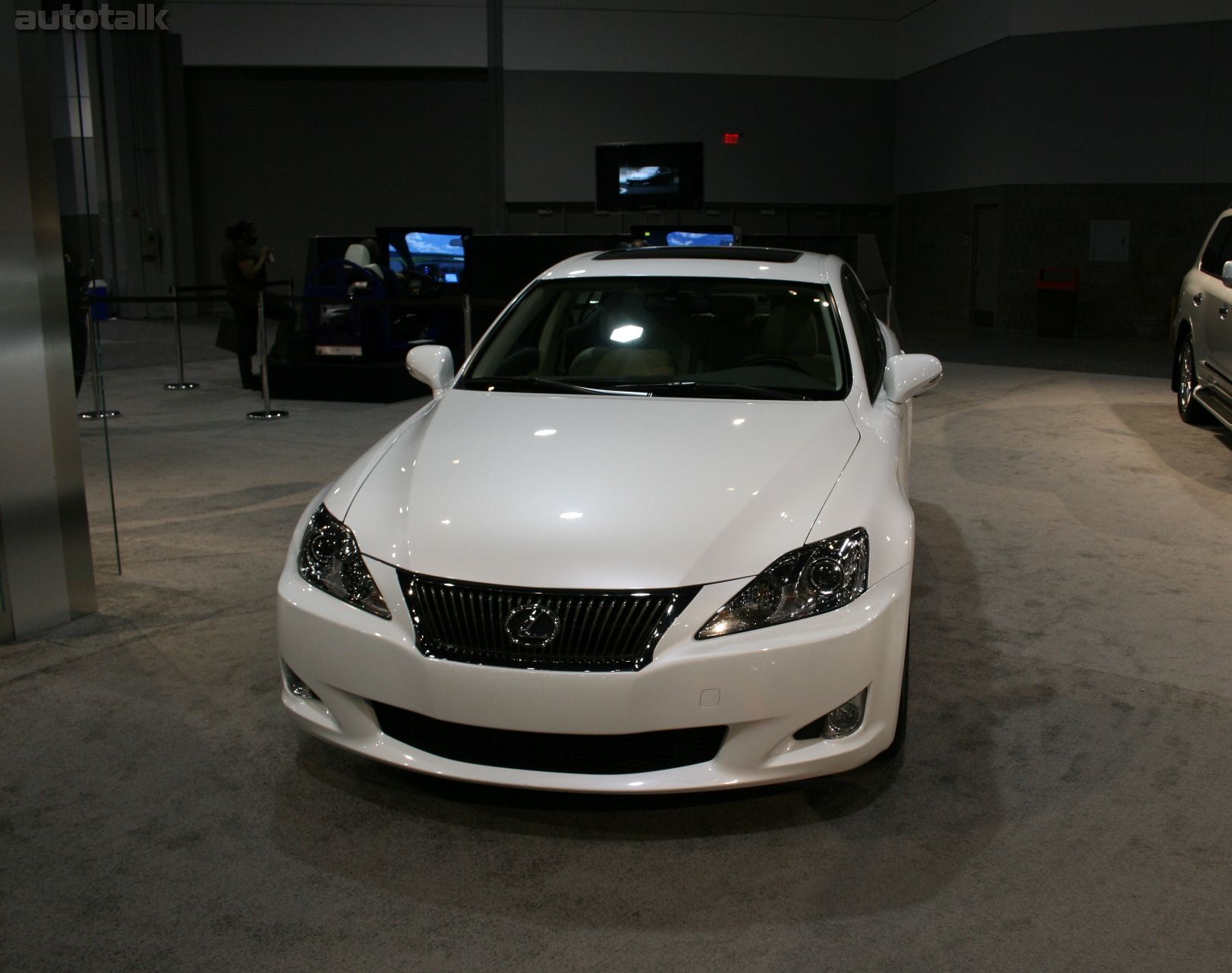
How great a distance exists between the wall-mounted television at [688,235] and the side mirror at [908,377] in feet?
29.6

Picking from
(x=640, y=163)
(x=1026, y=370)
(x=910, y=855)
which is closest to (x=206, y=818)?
(x=910, y=855)

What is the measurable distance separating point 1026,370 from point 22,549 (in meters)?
10.8

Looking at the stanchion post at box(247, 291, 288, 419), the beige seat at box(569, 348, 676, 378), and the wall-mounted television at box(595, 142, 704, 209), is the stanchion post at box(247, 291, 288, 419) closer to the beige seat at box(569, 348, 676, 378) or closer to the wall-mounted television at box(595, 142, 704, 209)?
the wall-mounted television at box(595, 142, 704, 209)

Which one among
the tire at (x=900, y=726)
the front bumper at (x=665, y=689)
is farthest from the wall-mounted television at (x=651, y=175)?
the front bumper at (x=665, y=689)

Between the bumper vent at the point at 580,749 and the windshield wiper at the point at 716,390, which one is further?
the windshield wiper at the point at 716,390

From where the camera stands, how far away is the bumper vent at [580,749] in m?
2.79

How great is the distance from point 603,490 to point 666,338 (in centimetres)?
132

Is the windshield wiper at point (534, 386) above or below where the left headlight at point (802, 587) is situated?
above

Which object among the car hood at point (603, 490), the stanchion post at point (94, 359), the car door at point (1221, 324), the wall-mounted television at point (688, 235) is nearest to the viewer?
the car hood at point (603, 490)

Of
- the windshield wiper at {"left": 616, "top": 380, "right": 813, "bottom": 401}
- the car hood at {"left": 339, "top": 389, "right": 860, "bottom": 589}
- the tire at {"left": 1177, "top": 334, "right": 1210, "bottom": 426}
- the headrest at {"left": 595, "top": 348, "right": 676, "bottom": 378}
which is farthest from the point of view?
the tire at {"left": 1177, "top": 334, "right": 1210, "bottom": 426}

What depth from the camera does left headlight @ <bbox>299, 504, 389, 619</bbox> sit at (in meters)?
2.94

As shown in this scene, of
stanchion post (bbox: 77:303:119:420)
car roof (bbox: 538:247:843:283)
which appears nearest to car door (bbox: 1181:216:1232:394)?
car roof (bbox: 538:247:843:283)

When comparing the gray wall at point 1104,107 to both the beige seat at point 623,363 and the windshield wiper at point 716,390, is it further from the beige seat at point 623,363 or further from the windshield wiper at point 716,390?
the windshield wiper at point 716,390

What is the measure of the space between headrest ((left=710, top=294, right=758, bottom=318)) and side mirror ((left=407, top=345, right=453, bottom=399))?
0.97 metres
